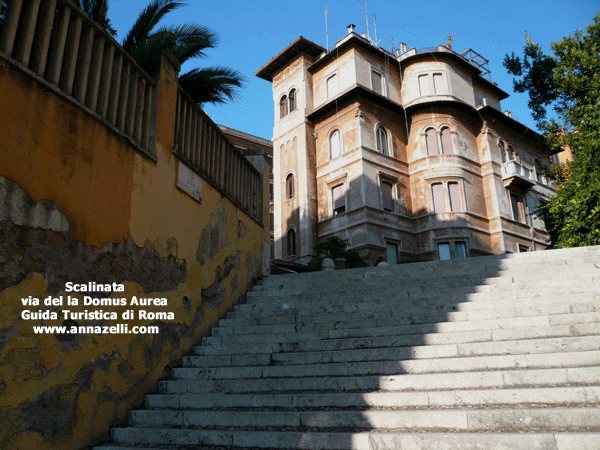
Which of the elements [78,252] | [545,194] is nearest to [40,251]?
[78,252]

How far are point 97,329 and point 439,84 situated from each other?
22.9m

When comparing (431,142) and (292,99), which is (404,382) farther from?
(292,99)

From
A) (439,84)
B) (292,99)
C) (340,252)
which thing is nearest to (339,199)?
(340,252)

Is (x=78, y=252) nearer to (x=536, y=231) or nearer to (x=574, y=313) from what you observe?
(x=574, y=313)

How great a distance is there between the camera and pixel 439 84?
2353cm

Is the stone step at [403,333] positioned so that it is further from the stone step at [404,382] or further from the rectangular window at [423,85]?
the rectangular window at [423,85]

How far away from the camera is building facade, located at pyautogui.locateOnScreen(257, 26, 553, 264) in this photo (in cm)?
2153

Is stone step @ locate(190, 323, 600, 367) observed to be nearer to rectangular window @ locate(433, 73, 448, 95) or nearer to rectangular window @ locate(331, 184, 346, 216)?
rectangular window @ locate(331, 184, 346, 216)

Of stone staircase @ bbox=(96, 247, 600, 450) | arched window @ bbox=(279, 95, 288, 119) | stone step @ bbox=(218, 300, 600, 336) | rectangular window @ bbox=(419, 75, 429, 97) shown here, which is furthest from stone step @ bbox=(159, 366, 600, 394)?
arched window @ bbox=(279, 95, 288, 119)

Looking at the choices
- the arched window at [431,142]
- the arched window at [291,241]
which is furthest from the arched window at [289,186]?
the arched window at [431,142]

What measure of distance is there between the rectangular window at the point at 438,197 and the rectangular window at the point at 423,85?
497 cm

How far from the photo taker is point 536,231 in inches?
976

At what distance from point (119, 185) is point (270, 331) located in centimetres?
273

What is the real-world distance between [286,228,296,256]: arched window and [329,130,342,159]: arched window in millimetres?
4457
